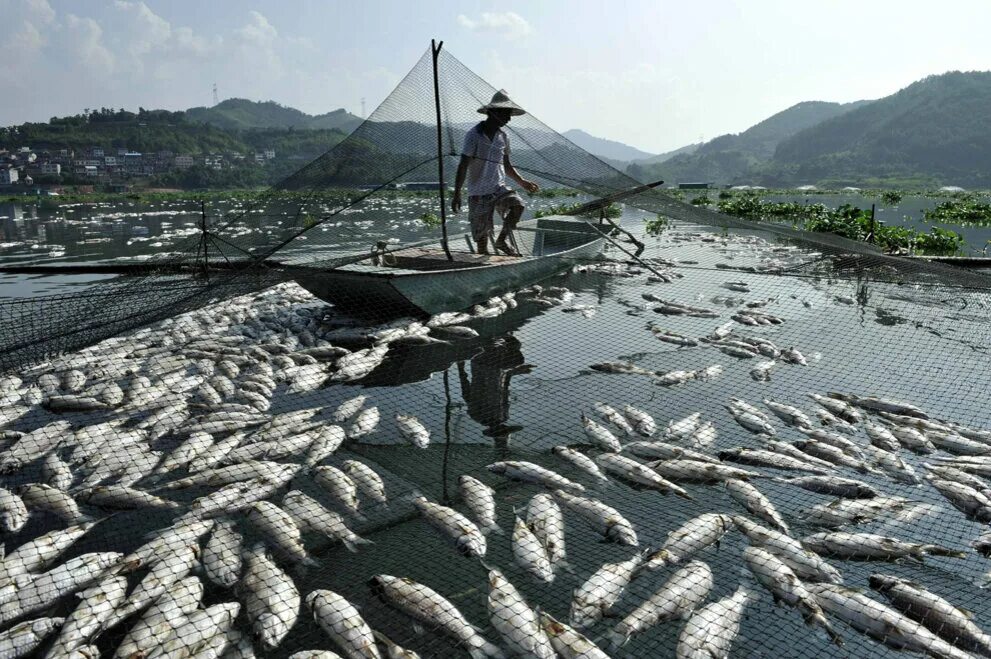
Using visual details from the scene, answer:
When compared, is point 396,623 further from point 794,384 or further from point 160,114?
point 160,114

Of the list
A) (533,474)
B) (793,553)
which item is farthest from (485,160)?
(793,553)

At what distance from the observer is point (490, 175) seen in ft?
26.8

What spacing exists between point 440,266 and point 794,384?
173 inches

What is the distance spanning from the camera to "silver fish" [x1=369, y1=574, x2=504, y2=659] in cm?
267

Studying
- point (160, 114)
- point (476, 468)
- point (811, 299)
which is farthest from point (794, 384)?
point (160, 114)

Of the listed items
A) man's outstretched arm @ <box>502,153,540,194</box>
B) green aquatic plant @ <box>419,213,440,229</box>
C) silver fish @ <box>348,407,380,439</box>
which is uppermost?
man's outstretched arm @ <box>502,153,540,194</box>

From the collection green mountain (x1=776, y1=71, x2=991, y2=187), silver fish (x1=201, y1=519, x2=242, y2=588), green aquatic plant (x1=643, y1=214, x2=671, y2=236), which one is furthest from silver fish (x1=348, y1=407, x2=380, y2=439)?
green mountain (x1=776, y1=71, x2=991, y2=187)

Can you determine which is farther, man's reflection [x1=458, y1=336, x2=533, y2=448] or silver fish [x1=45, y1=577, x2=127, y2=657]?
man's reflection [x1=458, y1=336, x2=533, y2=448]

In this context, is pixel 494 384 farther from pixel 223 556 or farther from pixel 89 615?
pixel 89 615

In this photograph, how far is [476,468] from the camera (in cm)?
435

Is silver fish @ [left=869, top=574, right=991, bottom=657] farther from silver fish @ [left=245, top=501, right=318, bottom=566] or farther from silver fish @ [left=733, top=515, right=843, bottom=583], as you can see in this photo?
silver fish @ [left=245, top=501, right=318, bottom=566]

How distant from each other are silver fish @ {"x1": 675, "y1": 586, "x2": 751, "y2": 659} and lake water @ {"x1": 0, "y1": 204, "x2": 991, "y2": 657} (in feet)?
0.27

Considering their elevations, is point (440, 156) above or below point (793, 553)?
above

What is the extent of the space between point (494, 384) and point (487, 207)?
316 centimetres
